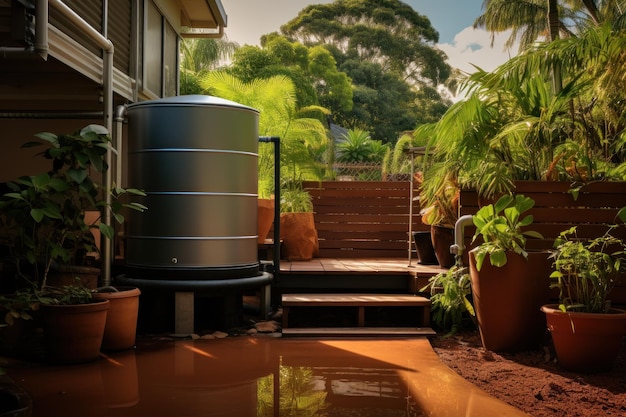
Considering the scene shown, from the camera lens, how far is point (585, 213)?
5266 mm

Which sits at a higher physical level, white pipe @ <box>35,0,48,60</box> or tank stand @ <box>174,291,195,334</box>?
white pipe @ <box>35,0,48,60</box>

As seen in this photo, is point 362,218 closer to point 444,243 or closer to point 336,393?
point 444,243

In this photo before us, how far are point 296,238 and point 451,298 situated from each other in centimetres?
250

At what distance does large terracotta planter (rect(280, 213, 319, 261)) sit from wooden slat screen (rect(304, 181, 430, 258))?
1059 millimetres

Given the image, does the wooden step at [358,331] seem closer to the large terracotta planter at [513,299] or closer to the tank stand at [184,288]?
the tank stand at [184,288]

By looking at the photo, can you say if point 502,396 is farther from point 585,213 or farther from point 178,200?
point 178,200

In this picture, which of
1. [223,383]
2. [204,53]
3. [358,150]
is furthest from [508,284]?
[204,53]

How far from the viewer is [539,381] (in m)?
3.88

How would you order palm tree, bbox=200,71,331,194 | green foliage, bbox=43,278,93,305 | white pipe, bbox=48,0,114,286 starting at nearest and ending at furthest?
green foliage, bbox=43,278,93,305 < white pipe, bbox=48,0,114,286 < palm tree, bbox=200,71,331,194

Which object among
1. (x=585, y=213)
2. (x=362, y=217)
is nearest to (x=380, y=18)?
(x=362, y=217)

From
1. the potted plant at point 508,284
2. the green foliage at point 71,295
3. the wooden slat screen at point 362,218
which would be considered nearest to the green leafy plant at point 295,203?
the wooden slat screen at point 362,218

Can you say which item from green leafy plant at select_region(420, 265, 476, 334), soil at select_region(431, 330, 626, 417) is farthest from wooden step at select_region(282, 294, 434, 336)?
soil at select_region(431, 330, 626, 417)

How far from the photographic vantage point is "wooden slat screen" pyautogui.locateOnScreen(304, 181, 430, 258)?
842 cm

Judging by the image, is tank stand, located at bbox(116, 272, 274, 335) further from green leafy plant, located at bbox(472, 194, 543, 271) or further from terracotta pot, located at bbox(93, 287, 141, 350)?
green leafy plant, located at bbox(472, 194, 543, 271)
